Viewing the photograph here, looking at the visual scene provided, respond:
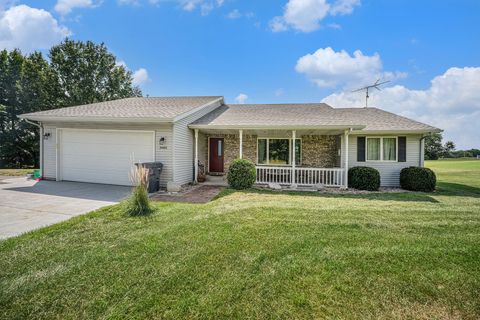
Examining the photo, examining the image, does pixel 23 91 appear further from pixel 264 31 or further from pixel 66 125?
pixel 264 31

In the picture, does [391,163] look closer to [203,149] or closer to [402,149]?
[402,149]

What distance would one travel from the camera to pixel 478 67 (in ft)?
41.8

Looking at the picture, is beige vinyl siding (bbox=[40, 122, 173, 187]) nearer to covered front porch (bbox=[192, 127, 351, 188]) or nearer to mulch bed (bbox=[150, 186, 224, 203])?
mulch bed (bbox=[150, 186, 224, 203])

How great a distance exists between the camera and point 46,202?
6492 mm

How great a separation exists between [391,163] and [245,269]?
10718 mm

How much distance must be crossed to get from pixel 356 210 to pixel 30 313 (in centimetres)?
609

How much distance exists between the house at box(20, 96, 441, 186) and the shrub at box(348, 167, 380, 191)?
0.52m

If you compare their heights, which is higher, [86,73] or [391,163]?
[86,73]

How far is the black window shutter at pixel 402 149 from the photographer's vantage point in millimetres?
10883

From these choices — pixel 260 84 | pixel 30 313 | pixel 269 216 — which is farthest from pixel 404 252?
pixel 260 84

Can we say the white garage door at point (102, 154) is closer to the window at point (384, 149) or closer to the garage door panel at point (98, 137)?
the garage door panel at point (98, 137)

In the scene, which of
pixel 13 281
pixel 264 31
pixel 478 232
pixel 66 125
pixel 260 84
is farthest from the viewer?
pixel 260 84

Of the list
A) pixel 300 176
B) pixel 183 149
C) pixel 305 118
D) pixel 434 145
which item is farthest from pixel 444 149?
pixel 183 149

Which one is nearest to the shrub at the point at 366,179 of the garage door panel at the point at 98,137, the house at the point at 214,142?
the house at the point at 214,142
